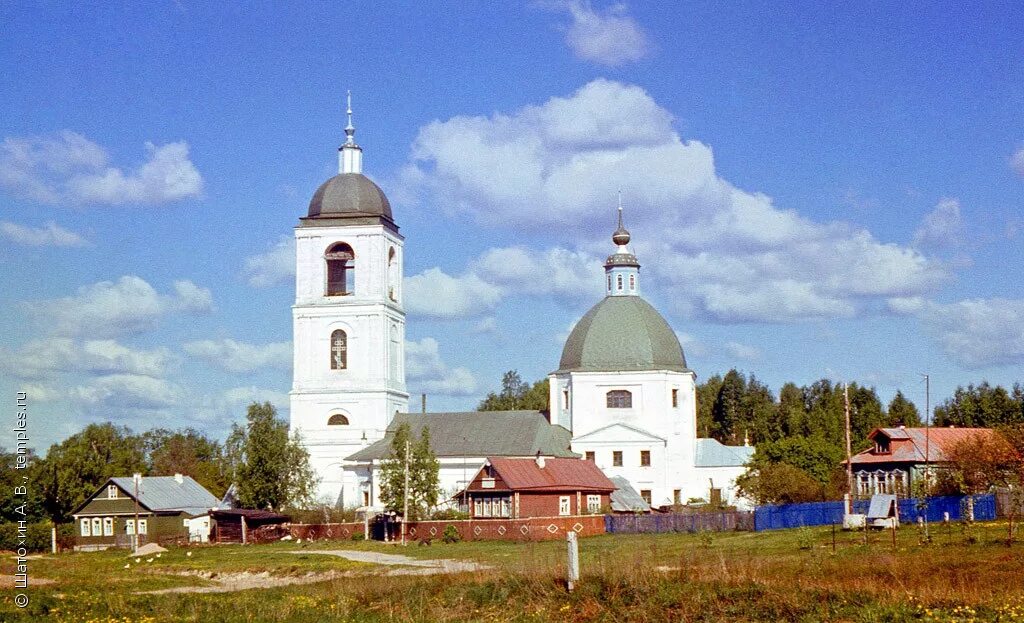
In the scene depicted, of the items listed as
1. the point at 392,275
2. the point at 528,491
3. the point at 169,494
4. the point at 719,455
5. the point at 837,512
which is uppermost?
the point at 392,275

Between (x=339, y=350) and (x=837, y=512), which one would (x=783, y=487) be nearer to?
(x=837, y=512)

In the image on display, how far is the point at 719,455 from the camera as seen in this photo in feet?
236

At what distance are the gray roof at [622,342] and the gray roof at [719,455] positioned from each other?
417cm

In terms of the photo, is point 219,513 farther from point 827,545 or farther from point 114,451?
point 827,545

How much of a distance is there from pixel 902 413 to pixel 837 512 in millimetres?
58150

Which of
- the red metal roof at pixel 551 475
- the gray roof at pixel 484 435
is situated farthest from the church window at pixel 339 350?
the red metal roof at pixel 551 475

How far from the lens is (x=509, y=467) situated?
57.7 meters

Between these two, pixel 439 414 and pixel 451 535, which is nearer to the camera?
pixel 451 535

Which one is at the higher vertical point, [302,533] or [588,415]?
[588,415]

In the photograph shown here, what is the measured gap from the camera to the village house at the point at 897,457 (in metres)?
60.8

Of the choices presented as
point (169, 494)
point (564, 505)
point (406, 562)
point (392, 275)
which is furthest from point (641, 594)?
point (392, 275)

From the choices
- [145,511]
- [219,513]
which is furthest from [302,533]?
[145,511]

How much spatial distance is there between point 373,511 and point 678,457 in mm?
16562

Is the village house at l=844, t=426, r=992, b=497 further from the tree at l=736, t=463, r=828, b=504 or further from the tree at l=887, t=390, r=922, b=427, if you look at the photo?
the tree at l=887, t=390, r=922, b=427
